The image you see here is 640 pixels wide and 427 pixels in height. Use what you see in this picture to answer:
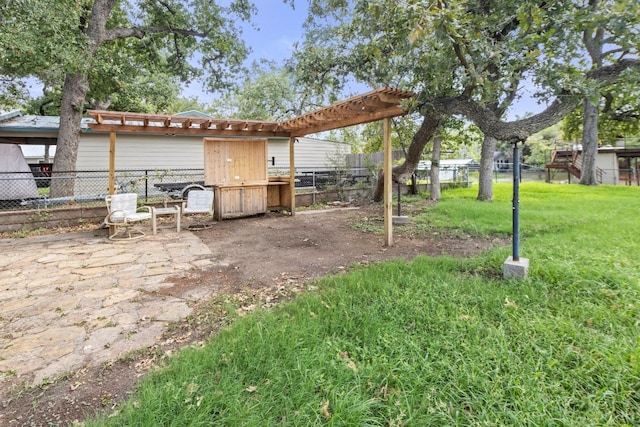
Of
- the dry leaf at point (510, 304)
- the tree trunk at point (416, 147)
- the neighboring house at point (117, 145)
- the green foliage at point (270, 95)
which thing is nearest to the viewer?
the dry leaf at point (510, 304)

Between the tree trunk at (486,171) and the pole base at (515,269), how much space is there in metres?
7.70

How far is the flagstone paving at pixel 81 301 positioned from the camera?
7.60 ft

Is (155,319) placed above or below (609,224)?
below

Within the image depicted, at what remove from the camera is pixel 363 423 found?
1.63m

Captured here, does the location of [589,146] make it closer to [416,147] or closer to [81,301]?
[416,147]

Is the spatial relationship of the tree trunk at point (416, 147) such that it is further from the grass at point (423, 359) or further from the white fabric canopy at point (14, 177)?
the white fabric canopy at point (14, 177)

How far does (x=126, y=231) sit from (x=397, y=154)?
12.1 m

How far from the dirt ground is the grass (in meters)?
0.27

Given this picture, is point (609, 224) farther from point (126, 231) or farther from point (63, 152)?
point (63, 152)

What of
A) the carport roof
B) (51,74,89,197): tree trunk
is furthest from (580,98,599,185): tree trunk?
(51,74,89,197): tree trunk

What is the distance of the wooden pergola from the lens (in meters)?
4.99

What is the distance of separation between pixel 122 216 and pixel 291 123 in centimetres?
413

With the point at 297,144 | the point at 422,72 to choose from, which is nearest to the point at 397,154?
the point at 297,144

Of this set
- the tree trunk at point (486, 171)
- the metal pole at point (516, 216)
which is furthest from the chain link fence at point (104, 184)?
the metal pole at point (516, 216)
